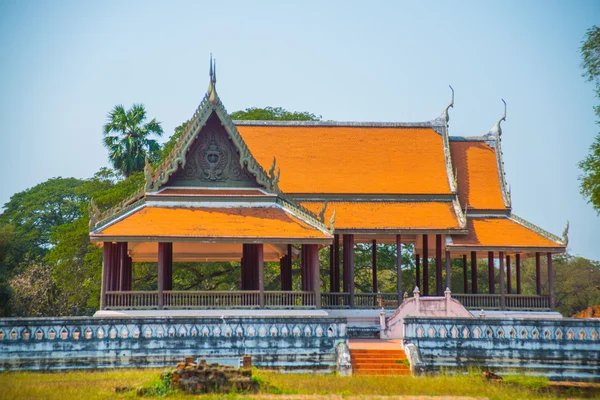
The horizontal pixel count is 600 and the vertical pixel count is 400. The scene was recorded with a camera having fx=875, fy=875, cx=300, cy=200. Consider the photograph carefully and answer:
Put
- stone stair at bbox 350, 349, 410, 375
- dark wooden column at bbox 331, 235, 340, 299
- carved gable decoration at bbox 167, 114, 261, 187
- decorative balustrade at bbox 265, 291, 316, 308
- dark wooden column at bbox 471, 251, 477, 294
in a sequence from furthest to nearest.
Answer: dark wooden column at bbox 471, 251, 477, 294
dark wooden column at bbox 331, 235, 340, 299
carved gable decoration at bbox 167, 114, 261, 187
decorative balustrade at bbox 265, 291, 316, 308
stone stair at bbox 350, 349, 410, 375

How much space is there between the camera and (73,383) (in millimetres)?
17422

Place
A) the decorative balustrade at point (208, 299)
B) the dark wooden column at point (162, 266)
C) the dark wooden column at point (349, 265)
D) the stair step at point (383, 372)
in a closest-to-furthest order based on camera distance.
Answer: the stair step at point (383, 372) → the dark wooden column at point (162, 266) → the decorative balustrade at point (208, 299) → the dark wooden column at point (349, 265)

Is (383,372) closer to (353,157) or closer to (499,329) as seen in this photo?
(499,329)

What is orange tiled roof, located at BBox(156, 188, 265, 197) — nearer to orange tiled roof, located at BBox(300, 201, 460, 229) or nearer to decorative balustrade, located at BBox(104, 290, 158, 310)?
decorative balustrade, located at BBox(104, 290, 158, 310)

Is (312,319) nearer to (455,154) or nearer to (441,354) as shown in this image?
(441,354)

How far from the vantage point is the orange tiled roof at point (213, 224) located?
955 inches

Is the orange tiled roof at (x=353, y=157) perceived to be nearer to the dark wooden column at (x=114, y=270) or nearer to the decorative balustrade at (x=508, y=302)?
the decorative balustrade at (x=508, y=302)

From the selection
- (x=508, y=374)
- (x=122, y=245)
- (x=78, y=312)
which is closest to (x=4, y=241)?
(x=78, y=312)

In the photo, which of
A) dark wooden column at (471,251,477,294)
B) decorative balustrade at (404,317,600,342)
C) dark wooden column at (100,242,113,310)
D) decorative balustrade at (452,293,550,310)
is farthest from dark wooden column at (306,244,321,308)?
dark wooden column at (471,251,477,294)

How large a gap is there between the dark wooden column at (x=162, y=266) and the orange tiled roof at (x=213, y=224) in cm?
63

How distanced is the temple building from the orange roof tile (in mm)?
50

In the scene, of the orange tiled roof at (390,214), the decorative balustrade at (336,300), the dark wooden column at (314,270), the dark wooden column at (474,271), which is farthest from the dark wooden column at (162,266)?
the dark wooden column at (474,271)

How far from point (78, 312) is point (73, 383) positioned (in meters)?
27.1

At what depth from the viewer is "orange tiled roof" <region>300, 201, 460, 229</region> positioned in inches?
1118
